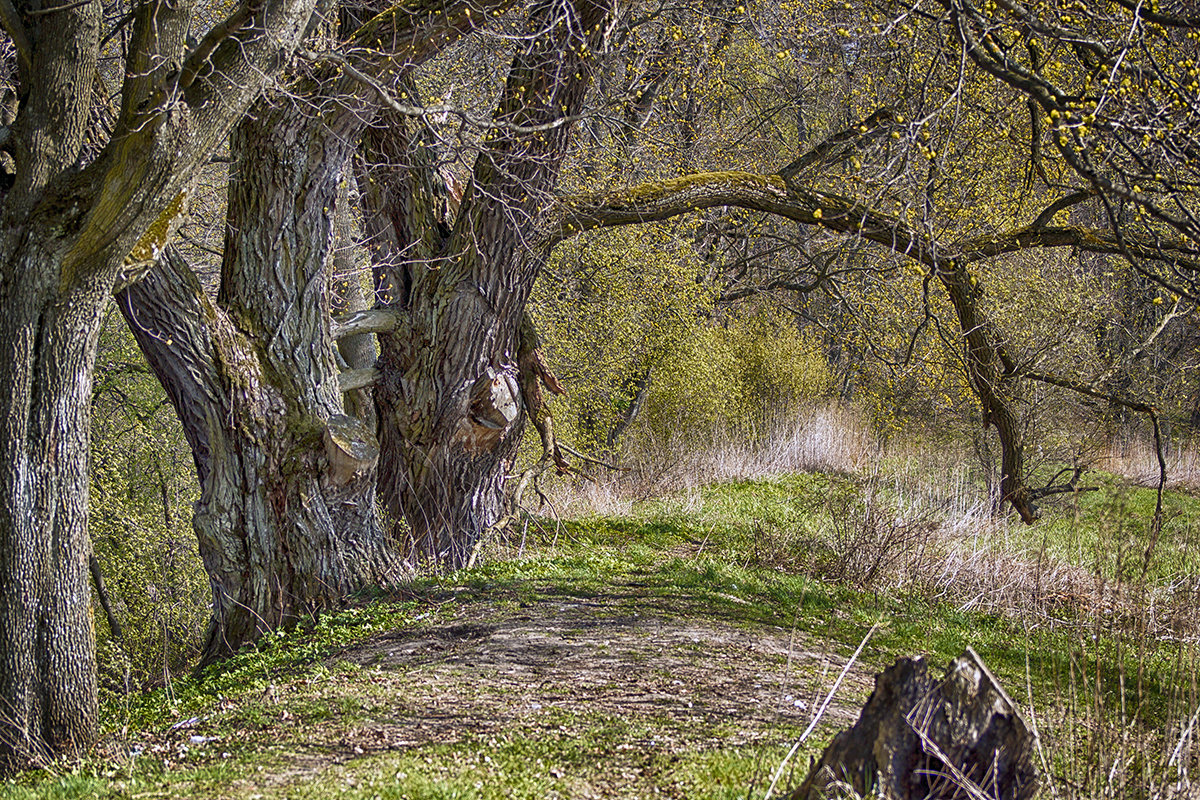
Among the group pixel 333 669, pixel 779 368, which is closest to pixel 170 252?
pixel 333 669

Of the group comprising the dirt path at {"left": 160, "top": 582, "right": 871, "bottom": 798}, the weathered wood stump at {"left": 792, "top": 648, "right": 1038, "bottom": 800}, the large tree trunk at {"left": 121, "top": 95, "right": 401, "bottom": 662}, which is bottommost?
the dirt path at {"left": 160, "top": 582, "right": 871, "bottom": 798}

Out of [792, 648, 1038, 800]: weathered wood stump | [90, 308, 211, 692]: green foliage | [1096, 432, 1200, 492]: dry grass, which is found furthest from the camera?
[1096, 432, 1200, 492]: dry grass

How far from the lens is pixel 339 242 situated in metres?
10.2

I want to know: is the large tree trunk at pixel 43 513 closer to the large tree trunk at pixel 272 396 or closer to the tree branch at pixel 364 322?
the large tree trunk at pixel 272 396

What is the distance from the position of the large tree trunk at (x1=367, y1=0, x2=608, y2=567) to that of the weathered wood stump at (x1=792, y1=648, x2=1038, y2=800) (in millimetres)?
4650

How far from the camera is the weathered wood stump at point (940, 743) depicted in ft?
9.12

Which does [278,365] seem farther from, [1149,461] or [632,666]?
[1149,461]

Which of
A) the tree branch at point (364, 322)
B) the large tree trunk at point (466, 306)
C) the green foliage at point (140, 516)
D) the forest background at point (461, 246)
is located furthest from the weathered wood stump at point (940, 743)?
the green foliage at point (140, 516)

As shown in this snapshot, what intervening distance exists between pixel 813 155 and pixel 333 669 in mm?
9869

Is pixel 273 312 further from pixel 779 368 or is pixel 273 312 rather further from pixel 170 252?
pixel 779 368

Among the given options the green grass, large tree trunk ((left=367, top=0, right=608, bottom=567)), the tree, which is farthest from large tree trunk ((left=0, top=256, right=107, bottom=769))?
large tree trunk ((left=367, top=0, right=608, bottom=567))

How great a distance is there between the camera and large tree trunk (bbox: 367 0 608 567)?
22.7 feet

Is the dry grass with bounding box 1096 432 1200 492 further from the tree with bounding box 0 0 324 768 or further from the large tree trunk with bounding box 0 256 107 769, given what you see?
the large tree trunk with bounding box 0 256 107 769

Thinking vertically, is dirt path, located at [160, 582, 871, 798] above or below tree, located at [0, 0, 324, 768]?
below
